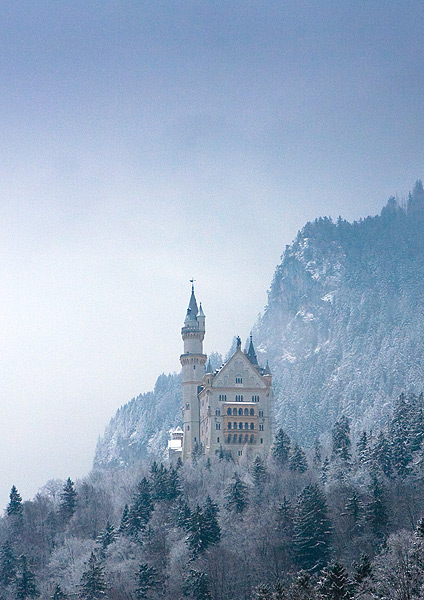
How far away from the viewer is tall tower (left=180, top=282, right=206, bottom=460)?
151 metres

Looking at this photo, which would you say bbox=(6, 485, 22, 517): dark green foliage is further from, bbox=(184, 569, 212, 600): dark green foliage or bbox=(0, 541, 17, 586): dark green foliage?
bbox=(184, 569, 212, 600): dark green foliage

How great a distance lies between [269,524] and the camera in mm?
106188

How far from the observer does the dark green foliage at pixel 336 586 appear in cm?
Result: 7106

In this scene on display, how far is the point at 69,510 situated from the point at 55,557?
10.8 metres

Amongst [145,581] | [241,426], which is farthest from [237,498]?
[241,426]

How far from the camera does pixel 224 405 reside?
14562 centimetres

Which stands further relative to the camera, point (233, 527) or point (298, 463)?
point (298, 463)

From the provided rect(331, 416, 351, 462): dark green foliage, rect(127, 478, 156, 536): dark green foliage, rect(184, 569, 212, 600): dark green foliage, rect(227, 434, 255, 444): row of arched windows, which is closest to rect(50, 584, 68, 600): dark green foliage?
rect(184, 569, 212, 600): dark green foliage

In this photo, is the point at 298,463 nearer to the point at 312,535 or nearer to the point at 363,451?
the point at 363,451

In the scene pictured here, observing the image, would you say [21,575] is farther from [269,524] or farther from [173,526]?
[269,524]

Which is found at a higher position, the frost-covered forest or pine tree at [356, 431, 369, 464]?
pine tree at [356, 431, 369, 464]

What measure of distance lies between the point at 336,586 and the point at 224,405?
74.4 meters

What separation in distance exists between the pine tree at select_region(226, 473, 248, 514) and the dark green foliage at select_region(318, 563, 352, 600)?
39.1 metres

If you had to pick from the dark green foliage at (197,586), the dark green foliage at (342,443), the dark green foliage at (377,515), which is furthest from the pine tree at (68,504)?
the dark green foliage at (377,515)
